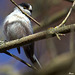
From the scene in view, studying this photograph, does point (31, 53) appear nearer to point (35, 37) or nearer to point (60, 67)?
point (35, 37)

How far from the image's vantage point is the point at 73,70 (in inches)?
17.4

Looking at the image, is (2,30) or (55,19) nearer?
(55,19)

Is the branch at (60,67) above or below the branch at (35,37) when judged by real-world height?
above

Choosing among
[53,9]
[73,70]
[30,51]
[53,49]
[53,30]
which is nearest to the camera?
[73,70]

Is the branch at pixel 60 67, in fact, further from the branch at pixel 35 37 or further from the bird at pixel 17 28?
the bird at pixel 17 28

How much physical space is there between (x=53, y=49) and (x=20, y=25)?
1.58 metres

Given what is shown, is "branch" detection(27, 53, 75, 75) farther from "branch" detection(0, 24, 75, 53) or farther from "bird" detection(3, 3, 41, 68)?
"bird" detection(3, 3, 41, 68)

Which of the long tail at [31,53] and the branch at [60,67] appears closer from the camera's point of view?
the branch at [60,67]

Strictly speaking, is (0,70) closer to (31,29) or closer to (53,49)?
(53,49)

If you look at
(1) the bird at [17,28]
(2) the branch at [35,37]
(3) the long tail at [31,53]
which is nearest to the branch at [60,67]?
(2) the branch at [35,37]

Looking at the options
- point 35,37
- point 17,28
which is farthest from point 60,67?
point 17,28

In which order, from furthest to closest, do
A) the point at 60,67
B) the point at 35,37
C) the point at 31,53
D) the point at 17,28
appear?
the point at 17,28 < the point at 31,53 < the point at 35,37 < the point at 60,67

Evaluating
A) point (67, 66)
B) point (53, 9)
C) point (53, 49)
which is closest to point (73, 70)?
point (67, 66)

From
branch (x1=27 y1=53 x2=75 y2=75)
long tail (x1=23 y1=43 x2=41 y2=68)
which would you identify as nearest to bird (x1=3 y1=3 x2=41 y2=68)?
long tail (x1=23 y1=43 x2=41 y2=68)
